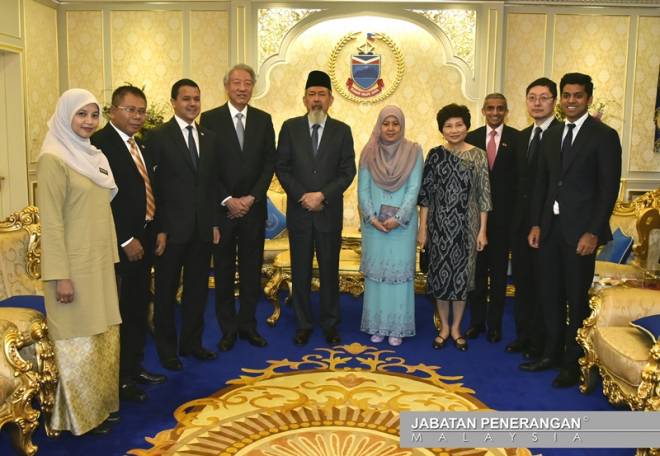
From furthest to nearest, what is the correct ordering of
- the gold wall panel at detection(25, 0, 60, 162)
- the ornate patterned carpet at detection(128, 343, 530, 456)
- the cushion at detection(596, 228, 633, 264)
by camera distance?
the gold wall panel at detection(25, 0, 60, 162), the cushion at detection(596, 228, 633, 264), the ornate patterned carpet at detection(128, 343, 530, 456)

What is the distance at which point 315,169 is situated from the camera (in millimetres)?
4270

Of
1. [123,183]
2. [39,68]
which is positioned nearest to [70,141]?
[123,183]

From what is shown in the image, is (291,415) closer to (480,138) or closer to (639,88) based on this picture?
(480,138)

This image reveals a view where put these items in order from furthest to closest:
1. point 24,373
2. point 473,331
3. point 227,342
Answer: point 473,331 → point 227,342 → point 24,373

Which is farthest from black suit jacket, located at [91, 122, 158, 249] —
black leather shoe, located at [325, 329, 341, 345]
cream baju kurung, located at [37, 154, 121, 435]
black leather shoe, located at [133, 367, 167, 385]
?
black leather shoe, located at [325, 329, 341, 345]

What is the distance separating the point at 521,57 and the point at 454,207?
3985 mm

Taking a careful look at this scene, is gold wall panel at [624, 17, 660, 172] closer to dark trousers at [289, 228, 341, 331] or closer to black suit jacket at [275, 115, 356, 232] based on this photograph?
black suit jacket at [275, 115, 356, 232]

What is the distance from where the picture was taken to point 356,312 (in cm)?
535

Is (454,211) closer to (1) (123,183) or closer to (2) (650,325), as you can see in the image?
(2) (650,325)

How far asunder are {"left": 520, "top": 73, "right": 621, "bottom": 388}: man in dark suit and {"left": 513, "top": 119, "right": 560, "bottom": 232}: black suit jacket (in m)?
0.28

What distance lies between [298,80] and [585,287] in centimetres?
470

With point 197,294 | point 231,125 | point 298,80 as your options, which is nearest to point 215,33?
point 298,80

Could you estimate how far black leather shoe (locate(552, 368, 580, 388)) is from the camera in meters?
3.66

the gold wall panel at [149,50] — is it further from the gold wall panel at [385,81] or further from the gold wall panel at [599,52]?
the gold wall panel at [599,52]
